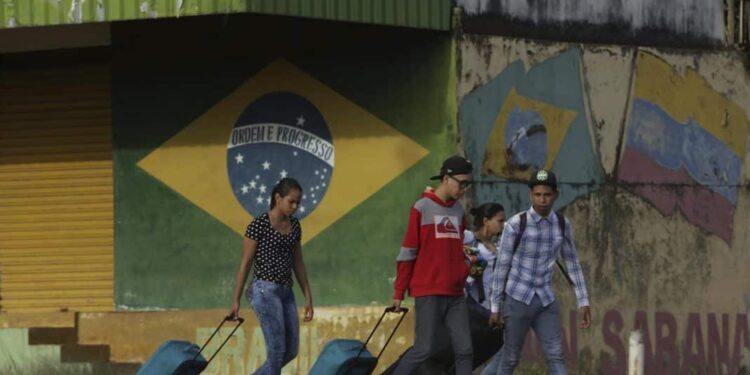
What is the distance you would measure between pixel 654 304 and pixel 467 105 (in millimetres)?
3138

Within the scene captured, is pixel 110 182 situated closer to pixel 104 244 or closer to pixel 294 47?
pixel 104 244

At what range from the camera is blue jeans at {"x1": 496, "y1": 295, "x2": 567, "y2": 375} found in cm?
1345

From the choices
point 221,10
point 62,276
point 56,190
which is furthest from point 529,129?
point 62,276

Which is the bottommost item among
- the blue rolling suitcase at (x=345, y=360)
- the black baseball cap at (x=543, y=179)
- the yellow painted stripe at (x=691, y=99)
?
the blue rolling suitcase at (x=345, y=360)

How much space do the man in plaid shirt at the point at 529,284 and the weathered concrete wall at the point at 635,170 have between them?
11.2 feet

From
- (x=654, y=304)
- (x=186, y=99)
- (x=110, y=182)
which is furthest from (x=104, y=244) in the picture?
(x=654, y=304)

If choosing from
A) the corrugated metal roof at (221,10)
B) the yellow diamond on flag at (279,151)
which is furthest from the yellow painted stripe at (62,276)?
the corrugated metal roof at (221,10)

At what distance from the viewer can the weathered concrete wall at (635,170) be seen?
17156 millimetres

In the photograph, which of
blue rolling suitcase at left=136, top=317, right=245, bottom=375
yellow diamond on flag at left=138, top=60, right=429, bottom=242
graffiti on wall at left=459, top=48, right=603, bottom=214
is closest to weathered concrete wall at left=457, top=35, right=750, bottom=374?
graffiti on wall at left=459, top=48, right=603, bottom=214

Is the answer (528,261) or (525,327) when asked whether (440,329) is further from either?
(528,261)

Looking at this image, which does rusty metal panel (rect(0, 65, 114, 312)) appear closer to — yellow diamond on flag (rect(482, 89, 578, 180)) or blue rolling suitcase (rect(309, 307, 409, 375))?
yellow diamond on flag (rect(482, 89, 578, 180))

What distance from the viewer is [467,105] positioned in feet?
55.2

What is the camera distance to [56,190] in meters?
18.8

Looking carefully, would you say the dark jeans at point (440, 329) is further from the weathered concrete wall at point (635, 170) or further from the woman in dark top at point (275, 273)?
the weathered concrete wall at point (635, 170)
